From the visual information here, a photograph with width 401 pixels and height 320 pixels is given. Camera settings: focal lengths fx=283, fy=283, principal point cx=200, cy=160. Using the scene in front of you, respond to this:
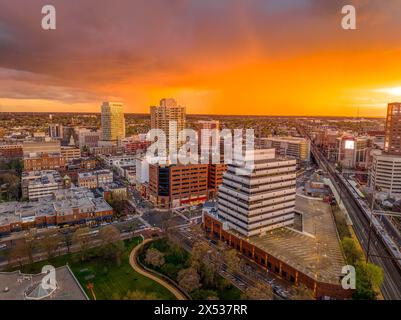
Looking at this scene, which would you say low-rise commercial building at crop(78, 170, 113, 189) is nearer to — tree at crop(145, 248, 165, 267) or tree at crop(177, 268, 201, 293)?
tree at crop(145, 248, 165, 267)

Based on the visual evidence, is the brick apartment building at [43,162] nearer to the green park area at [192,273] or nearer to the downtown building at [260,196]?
the green park area at [192,273]

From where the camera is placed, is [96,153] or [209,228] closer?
[209,228]

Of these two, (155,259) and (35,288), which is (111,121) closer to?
(155,259)

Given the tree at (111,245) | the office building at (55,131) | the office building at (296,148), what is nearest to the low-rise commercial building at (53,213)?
the tree at (111,245)

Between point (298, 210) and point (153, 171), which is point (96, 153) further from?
point (298, 210)
